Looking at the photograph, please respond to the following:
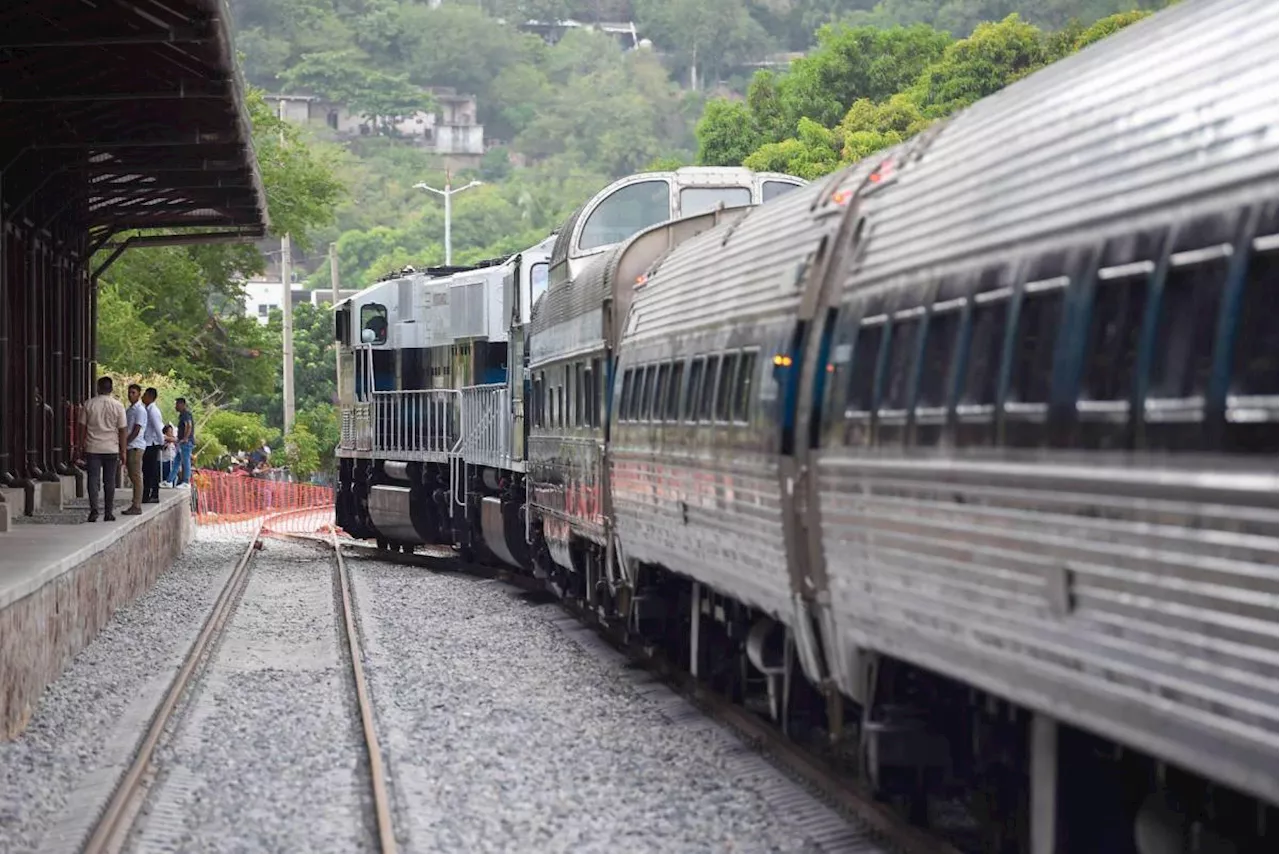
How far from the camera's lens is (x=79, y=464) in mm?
31109

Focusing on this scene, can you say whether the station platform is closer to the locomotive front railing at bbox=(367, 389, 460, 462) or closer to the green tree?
the locomotive front railing at bbox=(367, 389, 460, 462)

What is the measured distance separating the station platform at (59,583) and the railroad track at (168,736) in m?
0.86

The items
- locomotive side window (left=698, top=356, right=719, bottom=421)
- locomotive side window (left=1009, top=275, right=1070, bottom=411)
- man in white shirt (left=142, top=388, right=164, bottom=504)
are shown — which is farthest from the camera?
man in white shirt (left=142, top=388, right=164, bottom=504)

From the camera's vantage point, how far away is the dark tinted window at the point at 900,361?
7738 millimetres

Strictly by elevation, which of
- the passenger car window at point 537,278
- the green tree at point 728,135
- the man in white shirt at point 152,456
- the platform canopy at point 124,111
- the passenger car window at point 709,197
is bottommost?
the man in white shirt at point 152,456

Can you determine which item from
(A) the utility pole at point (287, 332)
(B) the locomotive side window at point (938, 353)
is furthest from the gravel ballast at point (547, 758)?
(A) the utility pole at point (287, 332)

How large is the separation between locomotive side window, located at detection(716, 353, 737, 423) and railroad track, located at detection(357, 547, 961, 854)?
6.02ft

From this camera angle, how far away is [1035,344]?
21.0 feet

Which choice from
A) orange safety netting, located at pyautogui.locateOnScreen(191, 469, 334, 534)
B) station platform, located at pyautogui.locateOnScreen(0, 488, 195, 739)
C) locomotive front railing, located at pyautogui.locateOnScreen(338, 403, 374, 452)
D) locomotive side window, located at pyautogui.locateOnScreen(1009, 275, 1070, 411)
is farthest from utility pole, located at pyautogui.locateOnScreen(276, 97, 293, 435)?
locomotive side window, located at pyautogui.locateOnScreen(1009, 275, 1070, 411)

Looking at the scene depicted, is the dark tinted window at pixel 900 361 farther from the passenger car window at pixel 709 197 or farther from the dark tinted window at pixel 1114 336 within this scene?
the passenger car window at pixel 709 197

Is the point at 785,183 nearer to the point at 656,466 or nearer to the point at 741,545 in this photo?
the point at 656,466

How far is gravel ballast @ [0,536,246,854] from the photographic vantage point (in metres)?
10.5

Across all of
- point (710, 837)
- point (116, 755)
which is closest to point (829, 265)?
point (710, 837)

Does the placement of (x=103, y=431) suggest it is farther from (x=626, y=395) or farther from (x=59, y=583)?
(x=626, y=395)
